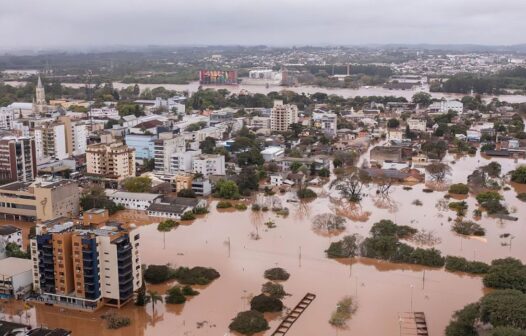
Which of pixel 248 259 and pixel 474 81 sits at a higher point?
pixel 474 81

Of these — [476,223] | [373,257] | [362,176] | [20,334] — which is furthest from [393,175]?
[20,334]

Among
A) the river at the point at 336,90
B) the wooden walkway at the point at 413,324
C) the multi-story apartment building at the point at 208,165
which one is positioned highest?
the river at the point at 336,90

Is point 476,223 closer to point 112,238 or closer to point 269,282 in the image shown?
point 269,282

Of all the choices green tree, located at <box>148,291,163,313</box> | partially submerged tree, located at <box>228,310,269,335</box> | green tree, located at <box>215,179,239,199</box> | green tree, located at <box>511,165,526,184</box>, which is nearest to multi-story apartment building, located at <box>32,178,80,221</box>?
green tree, located at <box>215,179,239,199</box>

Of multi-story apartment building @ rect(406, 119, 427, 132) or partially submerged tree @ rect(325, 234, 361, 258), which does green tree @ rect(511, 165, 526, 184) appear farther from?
multi-story apartment building @ rect(406, 119, 427, 132)

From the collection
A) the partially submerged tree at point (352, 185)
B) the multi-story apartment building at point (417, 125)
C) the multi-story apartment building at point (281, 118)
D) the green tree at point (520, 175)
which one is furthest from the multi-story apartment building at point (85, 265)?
the multi-story apartment building at point (417, 125)

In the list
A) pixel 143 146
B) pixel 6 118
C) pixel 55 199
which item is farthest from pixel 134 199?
pixel 6 118

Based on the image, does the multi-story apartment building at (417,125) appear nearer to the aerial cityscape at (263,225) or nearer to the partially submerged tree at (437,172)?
the aerial cityscape at (263,225)
